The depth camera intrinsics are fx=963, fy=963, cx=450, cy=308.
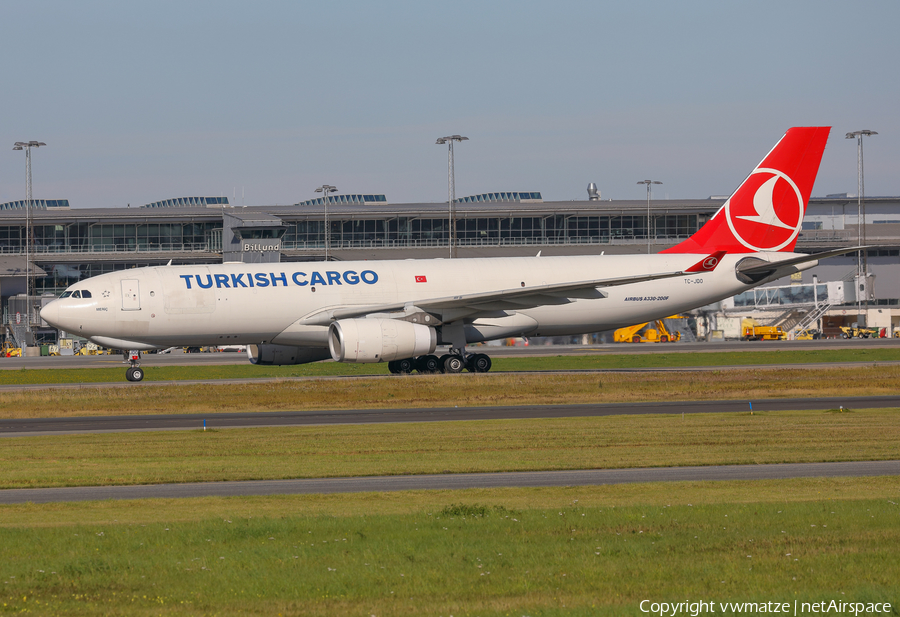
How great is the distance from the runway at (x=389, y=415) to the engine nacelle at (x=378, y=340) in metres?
6.98

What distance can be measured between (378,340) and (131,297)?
32.4 ft

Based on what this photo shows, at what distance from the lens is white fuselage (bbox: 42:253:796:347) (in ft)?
120

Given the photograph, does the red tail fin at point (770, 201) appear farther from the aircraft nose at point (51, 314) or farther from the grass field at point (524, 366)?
the aircraft nose at point (51, 314)

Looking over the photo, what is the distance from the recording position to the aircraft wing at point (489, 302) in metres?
35.8

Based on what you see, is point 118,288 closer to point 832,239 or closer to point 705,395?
point 705,395

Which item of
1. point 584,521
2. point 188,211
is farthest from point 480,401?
point 188,211

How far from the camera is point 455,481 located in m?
15.5

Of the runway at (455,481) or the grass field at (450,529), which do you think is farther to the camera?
the runway at (455,481)

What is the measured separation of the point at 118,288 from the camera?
36.7 meters

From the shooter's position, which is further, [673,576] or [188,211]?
[188,211]

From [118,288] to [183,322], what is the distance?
278 centimetres

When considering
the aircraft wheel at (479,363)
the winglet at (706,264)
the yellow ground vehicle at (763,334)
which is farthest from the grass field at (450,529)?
the yellow ground vehicle at (763,334)

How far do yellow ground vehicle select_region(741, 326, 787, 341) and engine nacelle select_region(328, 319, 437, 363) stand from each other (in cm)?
5173

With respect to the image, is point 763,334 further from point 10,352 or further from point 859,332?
point 10,352
